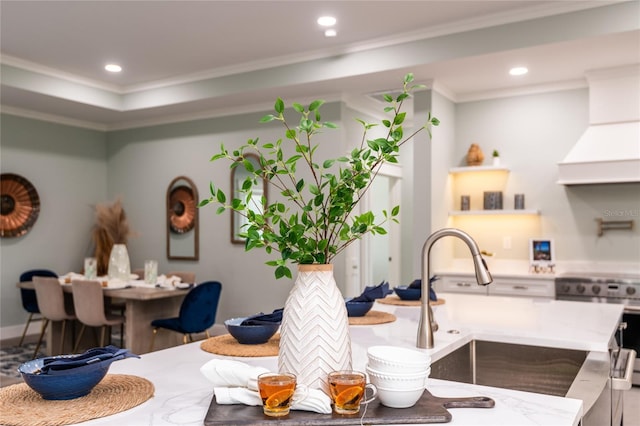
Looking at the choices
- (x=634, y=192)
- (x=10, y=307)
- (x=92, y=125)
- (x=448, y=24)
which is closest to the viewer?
(x=448, y=24)

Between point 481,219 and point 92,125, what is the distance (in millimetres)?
4897

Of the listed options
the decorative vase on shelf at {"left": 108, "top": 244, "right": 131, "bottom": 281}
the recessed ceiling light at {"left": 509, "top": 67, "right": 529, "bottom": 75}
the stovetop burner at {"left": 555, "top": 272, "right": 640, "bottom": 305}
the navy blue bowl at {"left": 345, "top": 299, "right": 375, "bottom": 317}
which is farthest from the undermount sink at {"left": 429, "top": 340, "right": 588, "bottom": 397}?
the decorative vase on shelf at {"left": 108, "top": 244, "right": 131, "bottom": 281}

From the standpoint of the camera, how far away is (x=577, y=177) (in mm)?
4500

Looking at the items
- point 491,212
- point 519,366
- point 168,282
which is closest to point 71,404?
point 519,366

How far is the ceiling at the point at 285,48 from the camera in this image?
3893 mm

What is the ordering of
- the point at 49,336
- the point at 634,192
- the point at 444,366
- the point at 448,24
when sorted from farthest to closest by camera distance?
the point at 49,336 < the point at 634,192 < the point at 448,24 < the point at 444,366

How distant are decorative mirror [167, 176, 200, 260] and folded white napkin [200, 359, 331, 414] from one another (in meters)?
5.32

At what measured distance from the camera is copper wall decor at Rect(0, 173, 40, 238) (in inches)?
240

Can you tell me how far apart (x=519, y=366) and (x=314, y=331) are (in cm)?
113

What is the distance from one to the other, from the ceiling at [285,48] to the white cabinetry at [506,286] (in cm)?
172

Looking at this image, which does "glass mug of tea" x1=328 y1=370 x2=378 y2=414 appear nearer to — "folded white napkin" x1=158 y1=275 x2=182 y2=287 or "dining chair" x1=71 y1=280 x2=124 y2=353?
"dining chair" x1=71 y1=280 x2=124 y2=353

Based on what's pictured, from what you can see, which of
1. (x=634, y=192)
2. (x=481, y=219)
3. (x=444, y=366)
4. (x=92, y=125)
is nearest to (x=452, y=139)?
(x=481, y=219)

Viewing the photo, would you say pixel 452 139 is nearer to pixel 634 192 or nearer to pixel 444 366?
pixel 634 192

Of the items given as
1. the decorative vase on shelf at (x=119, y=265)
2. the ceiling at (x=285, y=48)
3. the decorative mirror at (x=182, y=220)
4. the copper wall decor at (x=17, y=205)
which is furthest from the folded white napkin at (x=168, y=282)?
the copper wall decor at (x=17, y=205)
